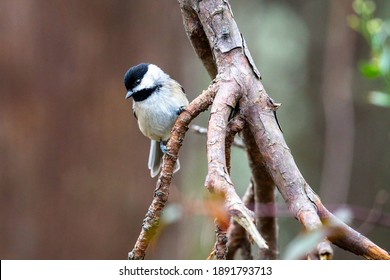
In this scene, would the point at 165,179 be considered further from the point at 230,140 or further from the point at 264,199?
the point at 264,199

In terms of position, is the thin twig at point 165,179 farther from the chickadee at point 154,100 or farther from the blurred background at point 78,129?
the blurred background at point 78,129

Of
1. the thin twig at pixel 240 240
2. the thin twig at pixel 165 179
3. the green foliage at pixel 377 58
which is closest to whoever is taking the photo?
the thin twig at pixel 165 179

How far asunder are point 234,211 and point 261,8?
439cm

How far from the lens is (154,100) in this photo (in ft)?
8.98

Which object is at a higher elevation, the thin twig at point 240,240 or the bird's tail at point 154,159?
the bird's tail at point 154,159

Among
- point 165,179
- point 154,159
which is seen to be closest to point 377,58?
point 165,179

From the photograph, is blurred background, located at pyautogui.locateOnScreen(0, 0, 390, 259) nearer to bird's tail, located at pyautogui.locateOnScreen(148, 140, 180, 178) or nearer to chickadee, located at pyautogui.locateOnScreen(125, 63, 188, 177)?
bird's tail, located at pyautogui.locateOnScreen(148, 140, 180, 178)

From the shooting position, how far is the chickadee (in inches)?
105

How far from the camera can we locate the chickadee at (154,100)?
268 cm

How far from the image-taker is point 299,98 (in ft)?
15.8

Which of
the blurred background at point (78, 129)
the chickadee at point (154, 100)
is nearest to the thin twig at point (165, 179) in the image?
the chickadee at point (154, 100)

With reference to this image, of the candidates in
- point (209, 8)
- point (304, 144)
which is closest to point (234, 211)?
point (209, 8)

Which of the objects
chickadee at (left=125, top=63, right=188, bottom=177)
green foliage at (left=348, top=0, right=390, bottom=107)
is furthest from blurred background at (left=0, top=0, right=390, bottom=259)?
green foliage at (left=348, top=0, right=390, bottom=107)

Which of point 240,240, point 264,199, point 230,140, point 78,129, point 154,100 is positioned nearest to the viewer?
point 230,140
